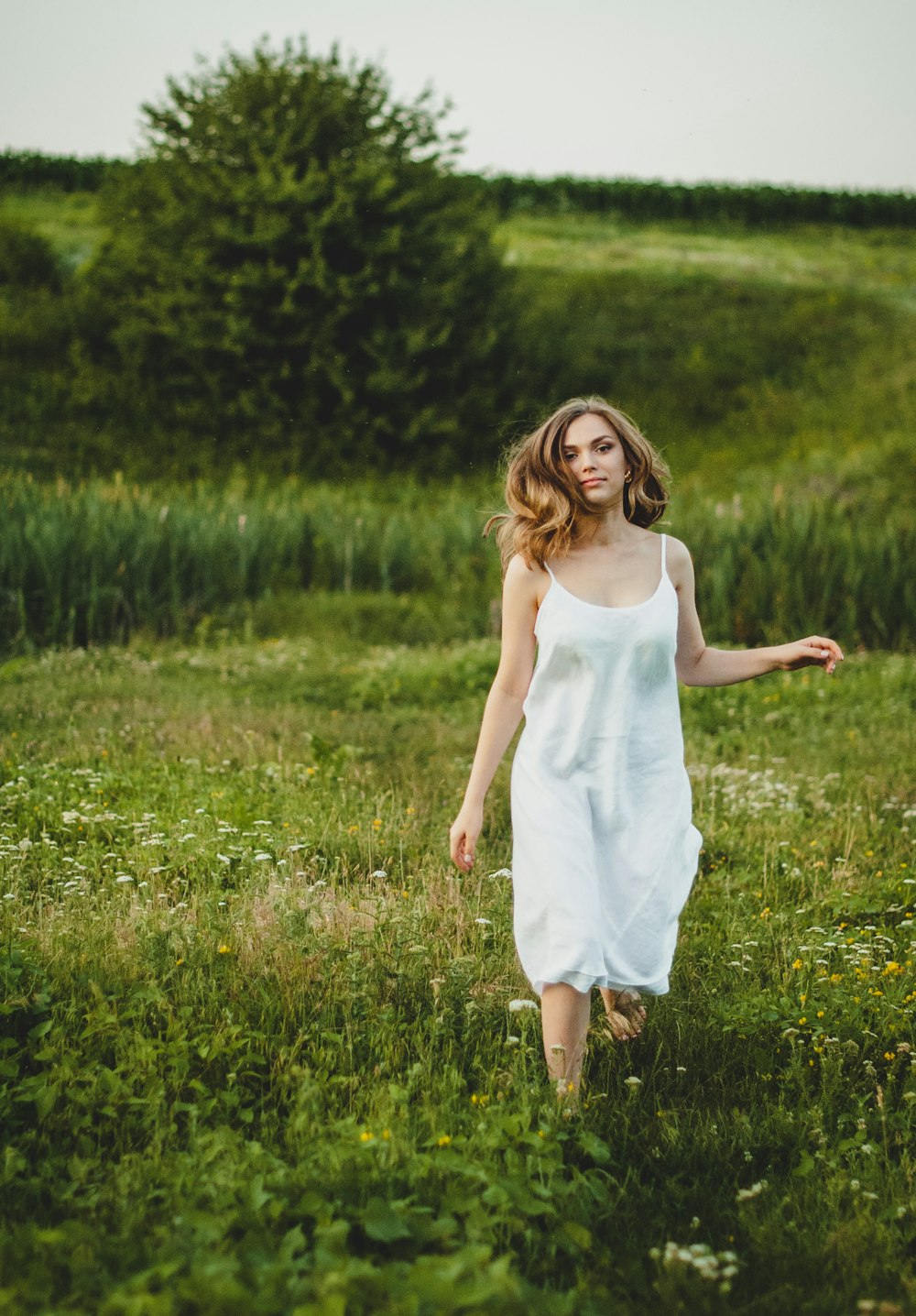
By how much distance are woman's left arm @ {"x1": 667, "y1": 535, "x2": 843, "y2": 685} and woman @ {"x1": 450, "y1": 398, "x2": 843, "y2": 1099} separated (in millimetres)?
32

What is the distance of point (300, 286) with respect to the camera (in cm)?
2520

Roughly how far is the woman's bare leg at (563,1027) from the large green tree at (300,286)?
74.4 ft

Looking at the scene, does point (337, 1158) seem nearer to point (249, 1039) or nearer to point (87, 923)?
point (249, 1039)

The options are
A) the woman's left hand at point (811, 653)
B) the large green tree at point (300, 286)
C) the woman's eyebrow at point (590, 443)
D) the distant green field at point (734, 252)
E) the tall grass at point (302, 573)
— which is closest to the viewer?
the woman's eyebrow at point (590, 443)

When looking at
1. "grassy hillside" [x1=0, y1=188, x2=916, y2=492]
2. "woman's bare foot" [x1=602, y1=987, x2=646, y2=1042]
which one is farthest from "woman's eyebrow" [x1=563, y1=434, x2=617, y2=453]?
"grassy hillside" [x1=0, y1=188, x2=916, y2=492]

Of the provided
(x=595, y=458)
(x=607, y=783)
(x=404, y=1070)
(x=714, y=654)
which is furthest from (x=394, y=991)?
(x=595, y=458)

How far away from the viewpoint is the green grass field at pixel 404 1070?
243 cm

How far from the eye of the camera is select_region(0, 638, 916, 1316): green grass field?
2.43 m

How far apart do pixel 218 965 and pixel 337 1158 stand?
135 cm

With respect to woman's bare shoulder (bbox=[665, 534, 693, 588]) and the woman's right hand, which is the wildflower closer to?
the woman's right hand

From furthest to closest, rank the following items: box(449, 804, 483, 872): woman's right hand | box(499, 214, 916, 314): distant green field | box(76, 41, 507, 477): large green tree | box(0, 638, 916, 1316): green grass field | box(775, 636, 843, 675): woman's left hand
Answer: box(499, 214, 916, 314): distant green field
box(76, 41, 507, 477): large green tree
box(775, 636, 843, 675): woman's left hand
box(449, 804, 483, 872): woman's right hand
box(0, 638, 916, 1316): green grass field

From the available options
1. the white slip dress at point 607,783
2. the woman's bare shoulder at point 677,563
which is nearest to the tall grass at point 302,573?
the woman's bare shoulder at point 677,563

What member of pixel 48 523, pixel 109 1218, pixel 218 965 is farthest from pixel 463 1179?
pixel 48 523

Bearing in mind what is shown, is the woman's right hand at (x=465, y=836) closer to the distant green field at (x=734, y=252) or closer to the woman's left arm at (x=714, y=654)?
the woman's left arm at (x=714, y=654)
